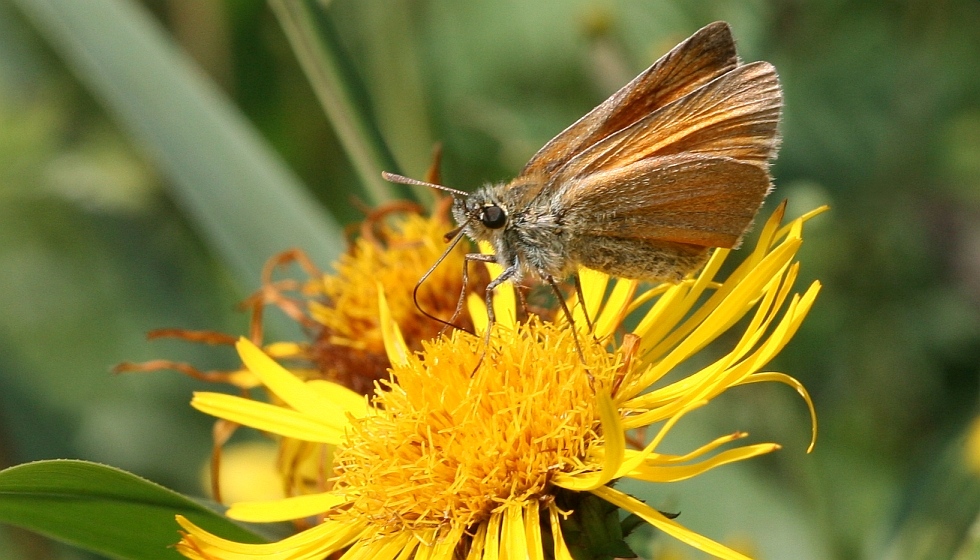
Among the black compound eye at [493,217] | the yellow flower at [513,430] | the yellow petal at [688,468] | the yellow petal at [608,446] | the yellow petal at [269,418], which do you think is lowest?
the yellow petal at [688,468]

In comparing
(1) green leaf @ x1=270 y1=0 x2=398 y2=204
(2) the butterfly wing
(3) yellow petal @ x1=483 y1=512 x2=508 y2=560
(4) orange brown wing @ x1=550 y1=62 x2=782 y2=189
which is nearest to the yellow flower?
(3) yellow petal @ x1=483 y1=512 x2=508 y2=560

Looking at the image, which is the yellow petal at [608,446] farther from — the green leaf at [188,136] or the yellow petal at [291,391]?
the green leaf at [188,136]

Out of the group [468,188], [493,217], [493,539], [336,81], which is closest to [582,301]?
[493,217]

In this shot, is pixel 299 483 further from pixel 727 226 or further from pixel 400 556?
pixel 727 226

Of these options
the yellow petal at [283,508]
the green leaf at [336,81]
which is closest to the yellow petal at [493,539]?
the yellow petal at [283,508]

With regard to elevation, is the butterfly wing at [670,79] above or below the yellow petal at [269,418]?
above

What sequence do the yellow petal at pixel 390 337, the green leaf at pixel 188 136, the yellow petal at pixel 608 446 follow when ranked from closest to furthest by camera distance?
the yellow petal at pixel 608 446 → the yellow petal at pixel 390 337 → the green leaf at pixel 188 136

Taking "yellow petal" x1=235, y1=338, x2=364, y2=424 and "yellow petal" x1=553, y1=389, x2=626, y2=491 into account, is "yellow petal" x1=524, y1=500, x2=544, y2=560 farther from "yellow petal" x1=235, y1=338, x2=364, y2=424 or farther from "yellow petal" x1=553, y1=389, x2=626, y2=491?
"yellow petal" x1=235, y1=338, x2=364, y2=424
